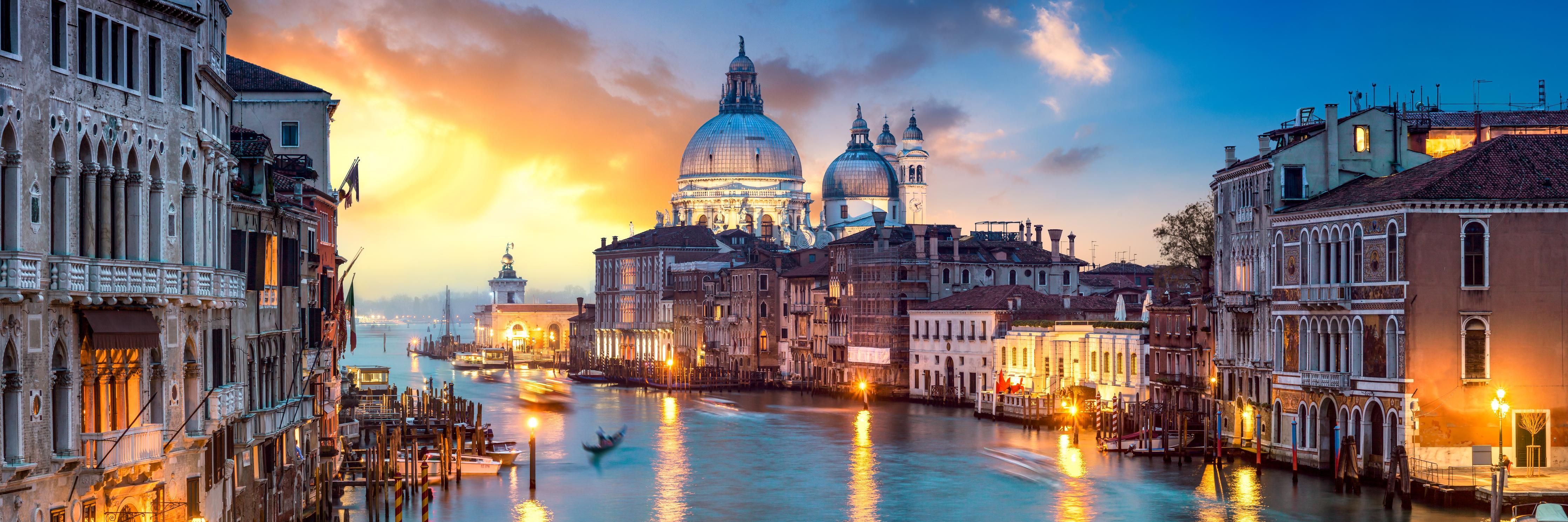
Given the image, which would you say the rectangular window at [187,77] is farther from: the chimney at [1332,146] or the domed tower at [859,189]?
the domed tower at [859,189]

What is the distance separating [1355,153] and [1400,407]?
6.64 m

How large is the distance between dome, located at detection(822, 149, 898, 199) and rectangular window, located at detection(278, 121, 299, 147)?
8627cm

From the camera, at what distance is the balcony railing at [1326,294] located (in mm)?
33781

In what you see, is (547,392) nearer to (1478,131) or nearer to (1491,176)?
(1478,131)

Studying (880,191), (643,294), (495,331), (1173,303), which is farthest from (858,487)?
(495,331)

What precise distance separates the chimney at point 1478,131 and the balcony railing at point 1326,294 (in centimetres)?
649

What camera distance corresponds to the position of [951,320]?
216 feet

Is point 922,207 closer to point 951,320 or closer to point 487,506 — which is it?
point 951,320

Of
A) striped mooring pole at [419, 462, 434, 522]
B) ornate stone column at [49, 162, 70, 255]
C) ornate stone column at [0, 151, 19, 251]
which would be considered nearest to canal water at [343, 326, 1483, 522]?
striped mooring pole at [419, 462, 434, 522]

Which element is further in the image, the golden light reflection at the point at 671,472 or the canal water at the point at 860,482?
the golden light reflection at the point at 671,472

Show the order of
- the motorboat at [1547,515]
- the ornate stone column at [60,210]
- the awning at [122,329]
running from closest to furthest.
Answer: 1. the ornate stone column at [60,210]
2. the awning at [122,329]
3. the motorboat at [1547,515]

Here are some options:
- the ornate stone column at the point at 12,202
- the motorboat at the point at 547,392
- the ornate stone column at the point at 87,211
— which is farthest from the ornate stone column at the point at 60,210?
the motorboat at the point at 547,392

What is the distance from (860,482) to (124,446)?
81.2ft

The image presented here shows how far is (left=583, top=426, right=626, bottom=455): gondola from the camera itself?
4756cm
